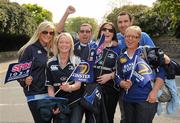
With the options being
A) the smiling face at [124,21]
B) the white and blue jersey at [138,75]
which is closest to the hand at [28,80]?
the white and blue jersey at [138,75]

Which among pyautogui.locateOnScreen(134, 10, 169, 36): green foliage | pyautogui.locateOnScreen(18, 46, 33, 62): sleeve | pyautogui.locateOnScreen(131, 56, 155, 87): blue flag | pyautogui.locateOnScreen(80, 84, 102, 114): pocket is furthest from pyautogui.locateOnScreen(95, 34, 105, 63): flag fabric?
pyautogui.locateOnScreen(134, 10, 169, 36): green foliage

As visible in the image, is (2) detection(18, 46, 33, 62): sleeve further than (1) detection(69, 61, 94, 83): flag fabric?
Yes

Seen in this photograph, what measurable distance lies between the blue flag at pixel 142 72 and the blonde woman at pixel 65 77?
2.38ft

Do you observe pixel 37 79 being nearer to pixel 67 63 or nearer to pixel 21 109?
pixel 67 63

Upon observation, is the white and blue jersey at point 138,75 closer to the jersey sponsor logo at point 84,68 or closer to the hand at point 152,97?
the hand at point 152,97

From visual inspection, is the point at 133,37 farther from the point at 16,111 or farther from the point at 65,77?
the point at 16,111

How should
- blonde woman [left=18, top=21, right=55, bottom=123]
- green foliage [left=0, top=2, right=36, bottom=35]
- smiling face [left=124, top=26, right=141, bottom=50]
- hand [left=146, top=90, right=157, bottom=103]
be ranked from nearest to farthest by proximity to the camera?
hand [left=146, top=90, right=157, bottom=103] < smiling face [left=124, top=26, right=141, bottom=50] < blonde woman [left=18, top=21, right=55, bottom=123] < green foliage [left=0, top=2, right=36, bottom=35]

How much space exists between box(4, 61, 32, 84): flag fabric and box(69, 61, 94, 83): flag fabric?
0.54 meters

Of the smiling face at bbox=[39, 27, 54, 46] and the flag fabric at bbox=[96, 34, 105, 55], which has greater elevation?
the smiling face at bbox=[39, 27, 54, 46]

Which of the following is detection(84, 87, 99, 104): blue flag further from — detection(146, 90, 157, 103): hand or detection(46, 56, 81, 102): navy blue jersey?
detection(146, 90, 157, 103): hand

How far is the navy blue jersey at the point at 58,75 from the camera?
517cm

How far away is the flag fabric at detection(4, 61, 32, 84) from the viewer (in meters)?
5.12

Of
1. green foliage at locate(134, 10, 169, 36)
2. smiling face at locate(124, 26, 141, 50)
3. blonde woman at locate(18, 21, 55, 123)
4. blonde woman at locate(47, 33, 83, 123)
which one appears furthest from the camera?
green foliage at locate(134, 10, 169, 36)

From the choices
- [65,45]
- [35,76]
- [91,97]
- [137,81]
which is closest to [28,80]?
[35,76]
